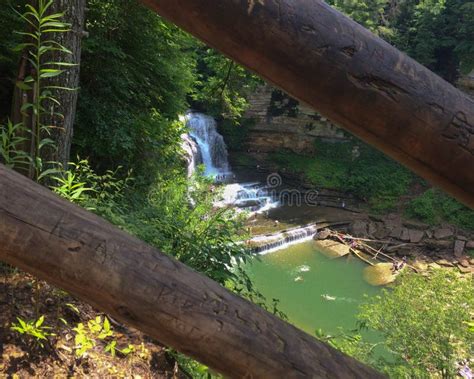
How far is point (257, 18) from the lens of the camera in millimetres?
672

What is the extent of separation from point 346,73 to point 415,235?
14717 mm

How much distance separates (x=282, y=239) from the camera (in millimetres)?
12930

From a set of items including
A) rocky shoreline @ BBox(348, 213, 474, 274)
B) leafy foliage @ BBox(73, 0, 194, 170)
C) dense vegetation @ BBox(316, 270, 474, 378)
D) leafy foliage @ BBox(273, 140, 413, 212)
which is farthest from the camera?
leafy foliage @ BBox(273, 140, 413, 212)

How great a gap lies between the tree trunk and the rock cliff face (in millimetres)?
16837

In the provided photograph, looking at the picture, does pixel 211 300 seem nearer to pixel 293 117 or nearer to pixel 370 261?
pixel 370 261

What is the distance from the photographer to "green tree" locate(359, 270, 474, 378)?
547 cm

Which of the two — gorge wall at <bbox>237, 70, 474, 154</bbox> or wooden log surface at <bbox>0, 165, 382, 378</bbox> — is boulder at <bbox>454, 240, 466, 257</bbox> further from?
wooden log surface at <bbox>0, 165, 382, 378</bbox>

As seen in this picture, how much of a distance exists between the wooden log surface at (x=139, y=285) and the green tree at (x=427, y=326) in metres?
4.96

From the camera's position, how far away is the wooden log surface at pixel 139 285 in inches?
32.8

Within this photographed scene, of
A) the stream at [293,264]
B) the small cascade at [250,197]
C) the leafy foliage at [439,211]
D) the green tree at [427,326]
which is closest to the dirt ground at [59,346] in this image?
the green tree at [427,326]

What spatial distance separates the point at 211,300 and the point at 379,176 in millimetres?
17385

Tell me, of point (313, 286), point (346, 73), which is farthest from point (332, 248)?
point (346, 73)

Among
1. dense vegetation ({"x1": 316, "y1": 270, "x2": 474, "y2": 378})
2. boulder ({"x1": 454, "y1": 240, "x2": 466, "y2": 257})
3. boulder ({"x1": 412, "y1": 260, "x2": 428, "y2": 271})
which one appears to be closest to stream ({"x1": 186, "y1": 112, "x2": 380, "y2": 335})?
boulder ({"x1": 412, "y1": 260, "x2": 428, "y2": 271})

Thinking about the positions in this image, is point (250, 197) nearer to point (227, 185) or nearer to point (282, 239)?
point (227, 185)
